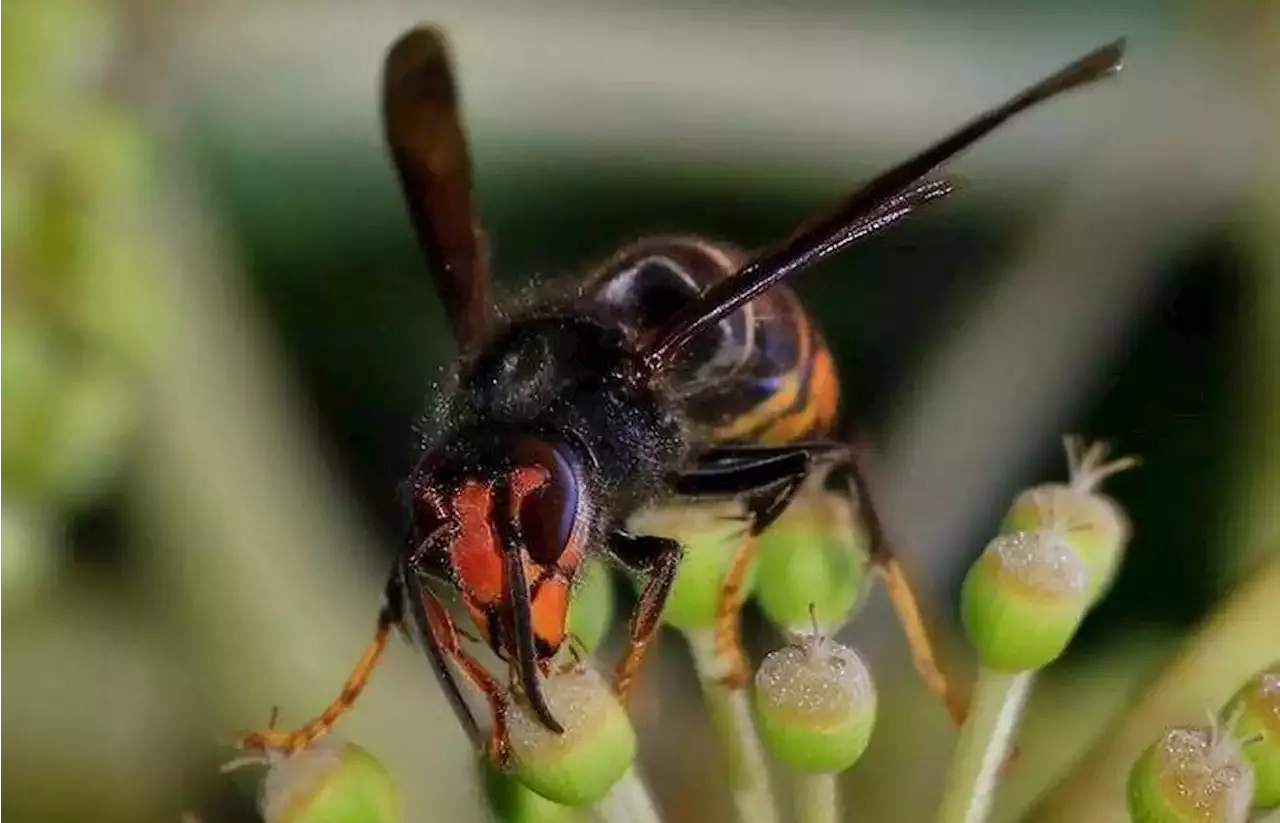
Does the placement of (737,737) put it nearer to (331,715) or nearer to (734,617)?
(734,617)

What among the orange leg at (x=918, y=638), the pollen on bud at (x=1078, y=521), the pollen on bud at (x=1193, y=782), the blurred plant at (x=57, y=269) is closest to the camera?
the pollen on bud at (x=1193, y=782)

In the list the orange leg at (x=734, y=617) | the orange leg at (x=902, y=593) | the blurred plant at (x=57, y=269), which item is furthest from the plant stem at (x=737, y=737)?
the blurred plant at (x=57, y=269)

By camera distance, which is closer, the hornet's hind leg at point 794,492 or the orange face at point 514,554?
the orange face at point 514,554

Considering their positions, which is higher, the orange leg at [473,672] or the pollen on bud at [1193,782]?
the orange leg at [473,672]

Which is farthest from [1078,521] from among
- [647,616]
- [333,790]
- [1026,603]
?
[333,790]

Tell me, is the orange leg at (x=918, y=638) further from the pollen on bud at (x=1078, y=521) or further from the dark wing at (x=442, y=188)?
the dark wing at (x=442, y=188)

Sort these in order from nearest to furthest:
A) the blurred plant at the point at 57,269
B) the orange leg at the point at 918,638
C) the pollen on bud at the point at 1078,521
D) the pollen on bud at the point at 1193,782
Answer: the pollen on bud at the point at 1193,782 < the pollen on bud at the point at 1078,521 < the orange leg at the point at 918,638 < the blurred plant at the point at 57,269
